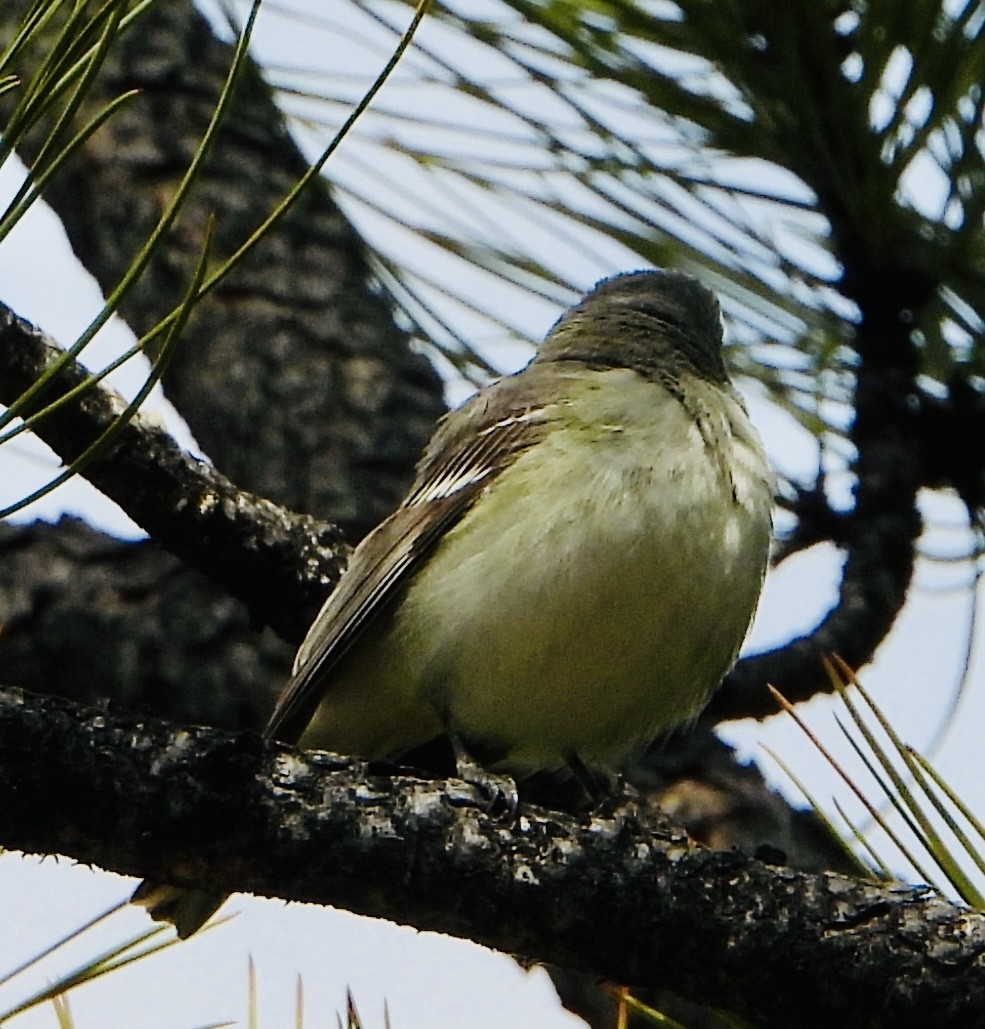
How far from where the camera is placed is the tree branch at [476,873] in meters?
1.73

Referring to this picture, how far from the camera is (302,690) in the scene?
10.2 feet

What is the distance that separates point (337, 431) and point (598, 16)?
3.33 ft

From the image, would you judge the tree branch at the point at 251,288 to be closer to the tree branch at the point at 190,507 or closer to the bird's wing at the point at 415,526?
the bird's wing at the point at 415,526

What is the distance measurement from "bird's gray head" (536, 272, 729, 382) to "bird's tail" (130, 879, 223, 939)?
144cm

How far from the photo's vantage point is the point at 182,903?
2734mm

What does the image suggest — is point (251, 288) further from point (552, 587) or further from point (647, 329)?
point (552, 587)

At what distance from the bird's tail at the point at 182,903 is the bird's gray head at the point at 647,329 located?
1.44m

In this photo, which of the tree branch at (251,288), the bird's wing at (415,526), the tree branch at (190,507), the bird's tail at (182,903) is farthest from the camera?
the tree branch at (251,288)

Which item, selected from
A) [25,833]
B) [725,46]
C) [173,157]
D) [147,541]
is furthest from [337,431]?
[25,833]

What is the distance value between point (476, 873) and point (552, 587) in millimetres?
1153

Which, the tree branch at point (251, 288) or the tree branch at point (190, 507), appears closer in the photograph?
the tree branch at point (190, 507)

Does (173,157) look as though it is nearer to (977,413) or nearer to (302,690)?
(302,690)

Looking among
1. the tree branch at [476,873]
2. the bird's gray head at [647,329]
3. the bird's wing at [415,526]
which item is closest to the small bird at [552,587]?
the bird's wing at [415,526]

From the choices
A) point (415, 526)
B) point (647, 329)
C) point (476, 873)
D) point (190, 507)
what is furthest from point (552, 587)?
point (476, 873)
